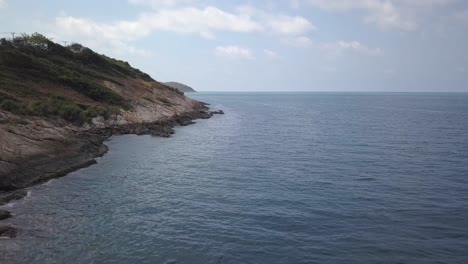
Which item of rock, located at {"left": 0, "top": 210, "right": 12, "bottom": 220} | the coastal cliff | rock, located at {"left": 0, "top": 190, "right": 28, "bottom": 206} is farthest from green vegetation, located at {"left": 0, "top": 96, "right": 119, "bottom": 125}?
rock, located at {"left": 0, "top": 210, "right": 12, "bottom": 220}

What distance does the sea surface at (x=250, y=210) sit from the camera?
19406 millimetres

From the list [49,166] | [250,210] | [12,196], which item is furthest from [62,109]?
[250,210]

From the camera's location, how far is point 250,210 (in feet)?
85.6

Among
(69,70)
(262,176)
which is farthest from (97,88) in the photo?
(262,176)

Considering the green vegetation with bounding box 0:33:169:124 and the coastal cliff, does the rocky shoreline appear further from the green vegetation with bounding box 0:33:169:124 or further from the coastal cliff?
the green vegetation with bounding box 0:33:169:124

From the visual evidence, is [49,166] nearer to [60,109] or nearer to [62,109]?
[60,109]

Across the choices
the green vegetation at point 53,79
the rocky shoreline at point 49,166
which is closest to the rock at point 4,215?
the rocky shoreline at point 49,166

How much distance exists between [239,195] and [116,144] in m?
27.8

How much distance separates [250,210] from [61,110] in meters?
38.5

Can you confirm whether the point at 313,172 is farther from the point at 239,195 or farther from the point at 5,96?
the point at 5,96

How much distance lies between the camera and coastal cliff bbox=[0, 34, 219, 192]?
33938 mm

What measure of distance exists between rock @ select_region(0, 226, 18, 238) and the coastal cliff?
8166 mm

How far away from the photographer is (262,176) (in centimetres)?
3622

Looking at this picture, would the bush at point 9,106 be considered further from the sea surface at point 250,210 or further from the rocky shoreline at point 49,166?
the sea surface at point 250,210
